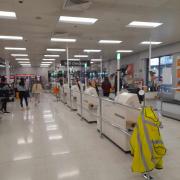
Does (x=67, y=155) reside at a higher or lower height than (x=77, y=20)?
lower

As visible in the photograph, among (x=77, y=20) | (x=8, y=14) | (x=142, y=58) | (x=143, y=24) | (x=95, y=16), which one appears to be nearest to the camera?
(x=8, y=14)

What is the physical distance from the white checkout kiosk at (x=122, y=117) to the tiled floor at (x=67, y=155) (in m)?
0.22

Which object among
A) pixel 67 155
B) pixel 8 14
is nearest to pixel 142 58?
pixel 8 14

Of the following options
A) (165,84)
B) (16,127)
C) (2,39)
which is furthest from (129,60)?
(16,127)

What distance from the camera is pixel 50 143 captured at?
4.48 meters

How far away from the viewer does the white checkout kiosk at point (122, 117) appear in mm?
3680

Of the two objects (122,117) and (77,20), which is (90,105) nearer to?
(122,117)

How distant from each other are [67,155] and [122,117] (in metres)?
1.33

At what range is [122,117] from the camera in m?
3.81

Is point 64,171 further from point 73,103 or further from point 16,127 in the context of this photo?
point 73,103

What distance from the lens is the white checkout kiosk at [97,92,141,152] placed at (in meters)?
3.68

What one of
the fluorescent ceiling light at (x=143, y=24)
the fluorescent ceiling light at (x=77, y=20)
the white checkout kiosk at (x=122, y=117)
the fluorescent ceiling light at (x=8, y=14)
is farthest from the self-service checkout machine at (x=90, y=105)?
the fluorescent ceiling light at (x=8, y=14)

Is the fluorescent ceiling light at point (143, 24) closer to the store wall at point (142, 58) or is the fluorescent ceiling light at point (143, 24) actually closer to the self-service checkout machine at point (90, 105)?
the self-service checkout machine at point (90, 105)

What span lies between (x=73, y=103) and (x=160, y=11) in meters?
5.24
